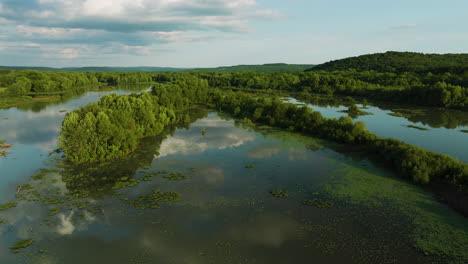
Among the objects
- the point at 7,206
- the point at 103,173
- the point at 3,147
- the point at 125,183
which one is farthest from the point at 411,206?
the point at 3,147

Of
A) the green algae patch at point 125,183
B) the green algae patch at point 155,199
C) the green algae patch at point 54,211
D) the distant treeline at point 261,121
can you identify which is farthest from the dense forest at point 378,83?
the green algae patch at point 54,211

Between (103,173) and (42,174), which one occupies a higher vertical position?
(103,173)

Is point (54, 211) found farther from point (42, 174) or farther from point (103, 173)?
point (42, 174)

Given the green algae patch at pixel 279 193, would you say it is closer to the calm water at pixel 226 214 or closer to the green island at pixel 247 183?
the green island at pixel 247 183

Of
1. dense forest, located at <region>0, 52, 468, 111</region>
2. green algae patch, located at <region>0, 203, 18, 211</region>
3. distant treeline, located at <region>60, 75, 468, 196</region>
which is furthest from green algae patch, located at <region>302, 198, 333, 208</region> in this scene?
dense forest, located at <region>0, 52, 468, 111</region>

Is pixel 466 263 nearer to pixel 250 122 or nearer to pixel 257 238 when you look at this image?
pixel 257 238
